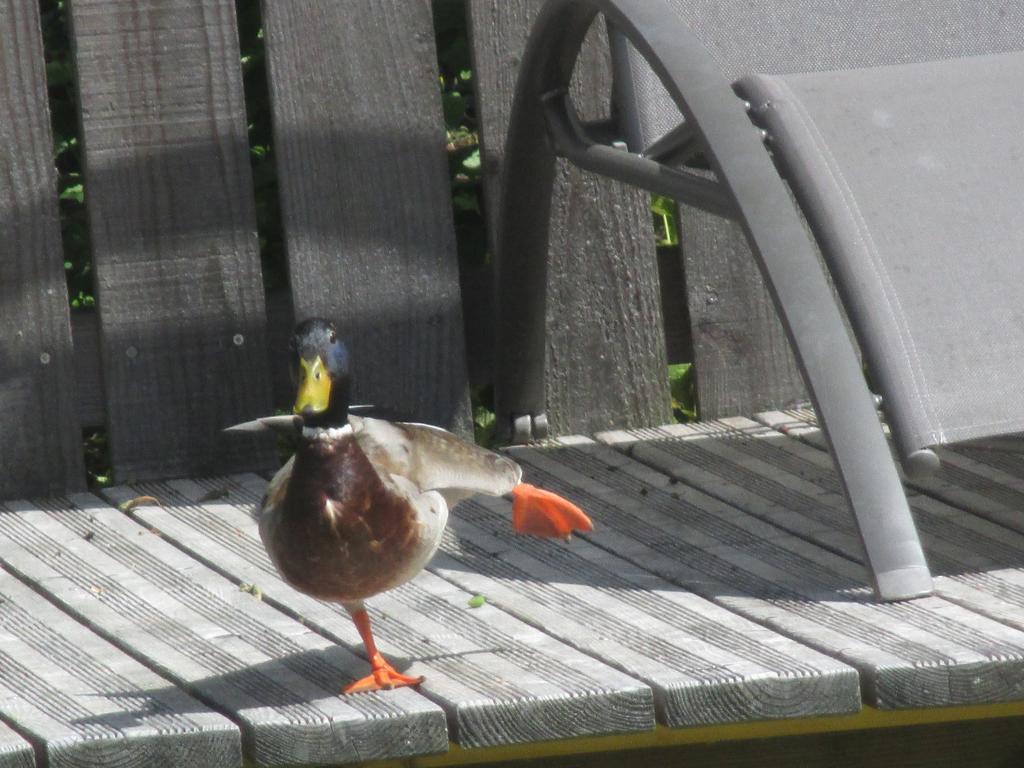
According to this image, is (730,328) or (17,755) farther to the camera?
(730,328)

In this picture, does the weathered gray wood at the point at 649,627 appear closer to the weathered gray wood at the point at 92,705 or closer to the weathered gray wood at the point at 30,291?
the weathered gray wood at the point at 92,705

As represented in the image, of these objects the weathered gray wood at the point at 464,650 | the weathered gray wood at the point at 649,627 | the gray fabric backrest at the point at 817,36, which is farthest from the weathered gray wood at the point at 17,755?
the gray fabric backrest at the point at 817,36

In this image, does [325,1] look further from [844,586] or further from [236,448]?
[844,586]

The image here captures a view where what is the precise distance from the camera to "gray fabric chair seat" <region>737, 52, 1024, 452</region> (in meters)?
2.82

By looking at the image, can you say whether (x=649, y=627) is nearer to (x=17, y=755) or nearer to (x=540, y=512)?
(x=540, y=512)

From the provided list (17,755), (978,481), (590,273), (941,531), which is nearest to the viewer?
(17,755)

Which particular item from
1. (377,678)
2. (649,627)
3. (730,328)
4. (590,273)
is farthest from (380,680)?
(730,328)

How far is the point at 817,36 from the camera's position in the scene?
378 cm

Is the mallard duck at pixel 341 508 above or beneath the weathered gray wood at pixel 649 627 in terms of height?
above

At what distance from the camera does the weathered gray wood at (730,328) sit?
4.04 metres

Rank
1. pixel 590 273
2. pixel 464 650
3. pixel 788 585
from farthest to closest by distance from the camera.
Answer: pixel 590 273, pixel 788 585, pixel 464 650

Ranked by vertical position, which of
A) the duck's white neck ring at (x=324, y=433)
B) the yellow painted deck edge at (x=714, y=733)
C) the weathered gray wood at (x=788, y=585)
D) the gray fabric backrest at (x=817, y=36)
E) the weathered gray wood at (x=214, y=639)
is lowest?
the yellow painted deck edge at (x=714, y=733)

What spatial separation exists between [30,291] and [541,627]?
4.90 ft

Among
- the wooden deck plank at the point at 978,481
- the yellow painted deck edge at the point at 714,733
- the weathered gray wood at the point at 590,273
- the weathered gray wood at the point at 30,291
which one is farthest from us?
the weathered gray wood at the point at 590,273
